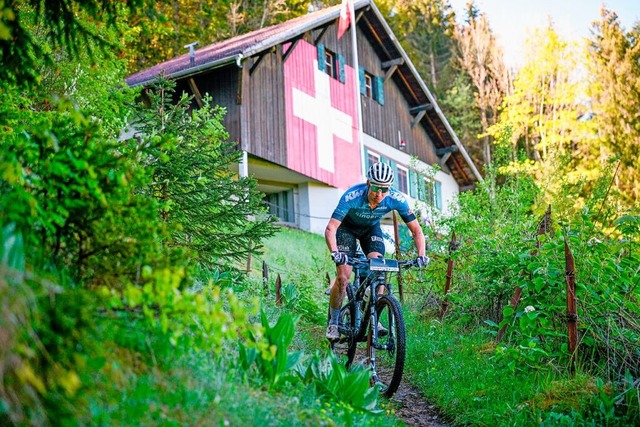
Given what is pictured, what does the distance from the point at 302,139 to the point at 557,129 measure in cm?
1729

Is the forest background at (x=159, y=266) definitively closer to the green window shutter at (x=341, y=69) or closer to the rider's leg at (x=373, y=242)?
the rider's leg at (x=373, y=242)

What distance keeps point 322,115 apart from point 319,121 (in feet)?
1.15

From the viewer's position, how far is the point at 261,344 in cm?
377

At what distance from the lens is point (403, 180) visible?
101ft

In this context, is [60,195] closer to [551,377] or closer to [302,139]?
[551,377]

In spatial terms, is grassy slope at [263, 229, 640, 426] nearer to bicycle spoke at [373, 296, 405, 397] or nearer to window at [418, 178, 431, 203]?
bicycle spoke at [373, 296, 405, 397]

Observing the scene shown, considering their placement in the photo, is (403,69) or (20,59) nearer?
(20,59)

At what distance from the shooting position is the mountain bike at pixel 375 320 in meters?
6.38

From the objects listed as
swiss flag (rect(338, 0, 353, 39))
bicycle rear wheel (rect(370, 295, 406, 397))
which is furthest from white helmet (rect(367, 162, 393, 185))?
swiss flag (rect(338, 0, 353, 39))

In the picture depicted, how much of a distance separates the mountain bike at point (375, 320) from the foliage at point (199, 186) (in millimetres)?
1946

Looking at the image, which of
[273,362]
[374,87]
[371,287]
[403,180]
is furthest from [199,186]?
[403,180]

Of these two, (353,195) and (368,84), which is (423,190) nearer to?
(353,195)

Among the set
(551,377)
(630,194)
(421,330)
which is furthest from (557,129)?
(551,377)

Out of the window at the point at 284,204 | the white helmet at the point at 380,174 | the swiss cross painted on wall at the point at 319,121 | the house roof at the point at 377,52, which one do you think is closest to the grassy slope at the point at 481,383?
the white helmet at the point at 380,174
